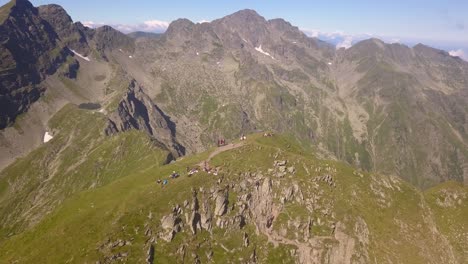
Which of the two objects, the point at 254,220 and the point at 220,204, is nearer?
the point at 220,204

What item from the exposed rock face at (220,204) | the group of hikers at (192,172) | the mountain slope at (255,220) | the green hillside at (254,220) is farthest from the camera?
the group of hikers at (192,172)

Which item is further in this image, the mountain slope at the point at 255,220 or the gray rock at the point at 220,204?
the gray rock at the point at 220,204

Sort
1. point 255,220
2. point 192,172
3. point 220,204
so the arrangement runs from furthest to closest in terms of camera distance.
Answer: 1. point 192,172
2. point 255,220
3. point 220,204

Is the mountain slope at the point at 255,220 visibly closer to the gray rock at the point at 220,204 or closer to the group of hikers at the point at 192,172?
the gray rock at the point at 220,204

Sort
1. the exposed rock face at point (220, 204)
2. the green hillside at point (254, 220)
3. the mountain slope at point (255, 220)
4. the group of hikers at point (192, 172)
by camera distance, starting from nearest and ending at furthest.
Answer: the green hillside at point (254, 220) < the mountain slope at point (255, 220) < the exposed rock face at point (220, 204) < the group of hikers at point (192, 172)

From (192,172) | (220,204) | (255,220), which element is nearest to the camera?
(220,204)

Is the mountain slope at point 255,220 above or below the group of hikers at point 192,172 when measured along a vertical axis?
below

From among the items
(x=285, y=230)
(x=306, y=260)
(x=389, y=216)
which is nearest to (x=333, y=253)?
(x=306, y=260)

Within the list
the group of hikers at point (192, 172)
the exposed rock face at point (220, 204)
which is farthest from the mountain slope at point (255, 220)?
the group of hikers at point (192, 172)

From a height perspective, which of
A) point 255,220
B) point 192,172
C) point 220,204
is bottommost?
point 255,220

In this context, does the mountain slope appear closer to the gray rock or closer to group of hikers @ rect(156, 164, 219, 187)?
the gray rock

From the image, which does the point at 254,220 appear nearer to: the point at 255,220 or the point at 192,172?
the point at 255,220

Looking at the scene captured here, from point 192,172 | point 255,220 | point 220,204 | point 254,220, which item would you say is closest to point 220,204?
point 220,204
